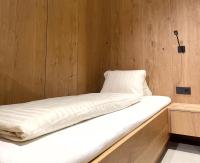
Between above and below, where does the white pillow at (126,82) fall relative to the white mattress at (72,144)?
above

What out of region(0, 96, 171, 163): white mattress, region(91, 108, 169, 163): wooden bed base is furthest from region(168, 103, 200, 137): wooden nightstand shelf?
region(0, 96, 171, 163): white mattress

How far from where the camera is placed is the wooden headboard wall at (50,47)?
5.45ft

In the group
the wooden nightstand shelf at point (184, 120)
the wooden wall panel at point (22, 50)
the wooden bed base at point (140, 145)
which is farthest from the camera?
Answer: the wooden nightstand shelf at point (184, 120)

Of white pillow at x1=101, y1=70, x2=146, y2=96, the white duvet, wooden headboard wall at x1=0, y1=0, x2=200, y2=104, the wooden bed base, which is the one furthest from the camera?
white pillow at x1=101, y1=70, x2=146, y2=96

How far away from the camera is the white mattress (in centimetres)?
64

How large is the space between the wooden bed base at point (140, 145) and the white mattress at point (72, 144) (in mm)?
31

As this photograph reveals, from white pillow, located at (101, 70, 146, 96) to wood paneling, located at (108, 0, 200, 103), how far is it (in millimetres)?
253

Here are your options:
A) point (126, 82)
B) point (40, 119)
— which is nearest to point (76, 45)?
point (126, 82)

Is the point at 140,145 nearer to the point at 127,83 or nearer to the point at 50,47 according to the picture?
the point at 127,83

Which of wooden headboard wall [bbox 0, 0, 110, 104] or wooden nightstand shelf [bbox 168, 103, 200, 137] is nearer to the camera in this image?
wooden headboard wall [bbox 0, 0, 110, 104]

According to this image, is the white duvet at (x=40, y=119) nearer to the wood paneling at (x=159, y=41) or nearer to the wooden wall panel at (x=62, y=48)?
the wooden wall panel at (x=62, y=48)

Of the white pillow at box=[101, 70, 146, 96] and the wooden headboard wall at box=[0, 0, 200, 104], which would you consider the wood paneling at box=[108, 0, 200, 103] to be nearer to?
the wooden headboard wall at box=[0, 0, 200, 104]

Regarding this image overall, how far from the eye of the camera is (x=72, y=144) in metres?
0.76

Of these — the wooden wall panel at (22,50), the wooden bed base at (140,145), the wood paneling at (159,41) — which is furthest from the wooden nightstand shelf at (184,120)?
the wooden wall panel at (22,50)
